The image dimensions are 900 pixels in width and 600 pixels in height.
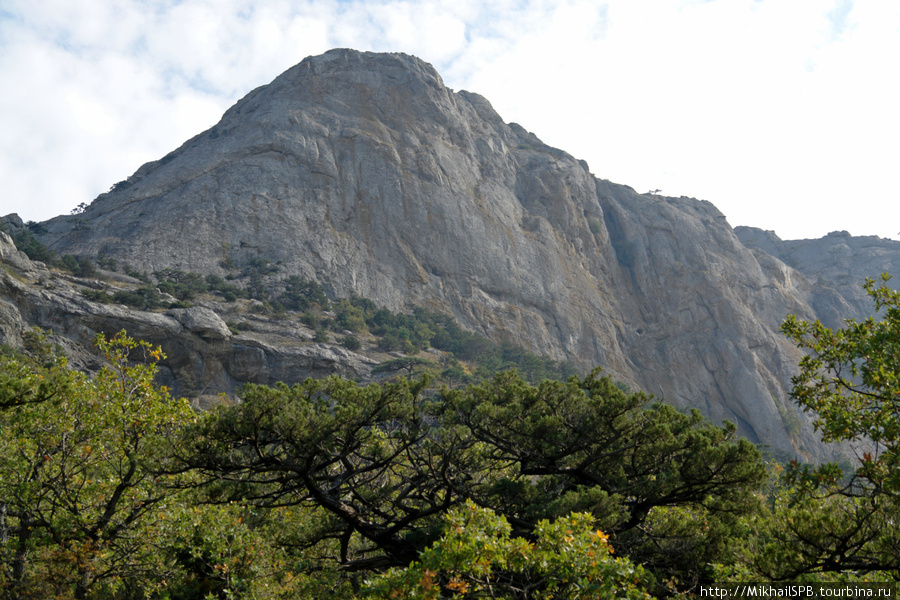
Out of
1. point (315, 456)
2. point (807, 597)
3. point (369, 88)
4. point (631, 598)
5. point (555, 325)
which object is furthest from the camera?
point (369, 88)

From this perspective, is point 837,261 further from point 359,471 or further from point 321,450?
point 321,450

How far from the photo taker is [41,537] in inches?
416

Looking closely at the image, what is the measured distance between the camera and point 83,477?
1073cm

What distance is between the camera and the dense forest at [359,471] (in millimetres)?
8188

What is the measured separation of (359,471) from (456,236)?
65.3 meters

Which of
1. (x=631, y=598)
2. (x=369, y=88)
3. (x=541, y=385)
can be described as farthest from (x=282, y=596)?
(x=369, y=88)

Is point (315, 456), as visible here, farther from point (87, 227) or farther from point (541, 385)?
point (87, 227)

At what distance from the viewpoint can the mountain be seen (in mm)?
67625

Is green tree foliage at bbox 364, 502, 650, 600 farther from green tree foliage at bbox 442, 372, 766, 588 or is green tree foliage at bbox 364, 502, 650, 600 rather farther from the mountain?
the mountain

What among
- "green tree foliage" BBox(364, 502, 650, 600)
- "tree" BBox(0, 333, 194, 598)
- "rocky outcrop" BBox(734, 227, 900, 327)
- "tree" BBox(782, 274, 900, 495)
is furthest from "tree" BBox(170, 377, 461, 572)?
"rocky outcrop" BBox(734, 227, 900, 327)

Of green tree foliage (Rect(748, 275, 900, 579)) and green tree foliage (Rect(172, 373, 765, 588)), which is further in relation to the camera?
green tree foliage (Rect(172, 373, 765, 588))

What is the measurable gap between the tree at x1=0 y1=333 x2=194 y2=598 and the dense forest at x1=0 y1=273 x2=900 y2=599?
0.15 ft

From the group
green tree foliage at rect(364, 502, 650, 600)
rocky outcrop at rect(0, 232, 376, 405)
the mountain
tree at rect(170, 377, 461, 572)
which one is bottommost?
green tree foliage at rect(364, 502, 650, 600)

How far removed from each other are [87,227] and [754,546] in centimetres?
7387
